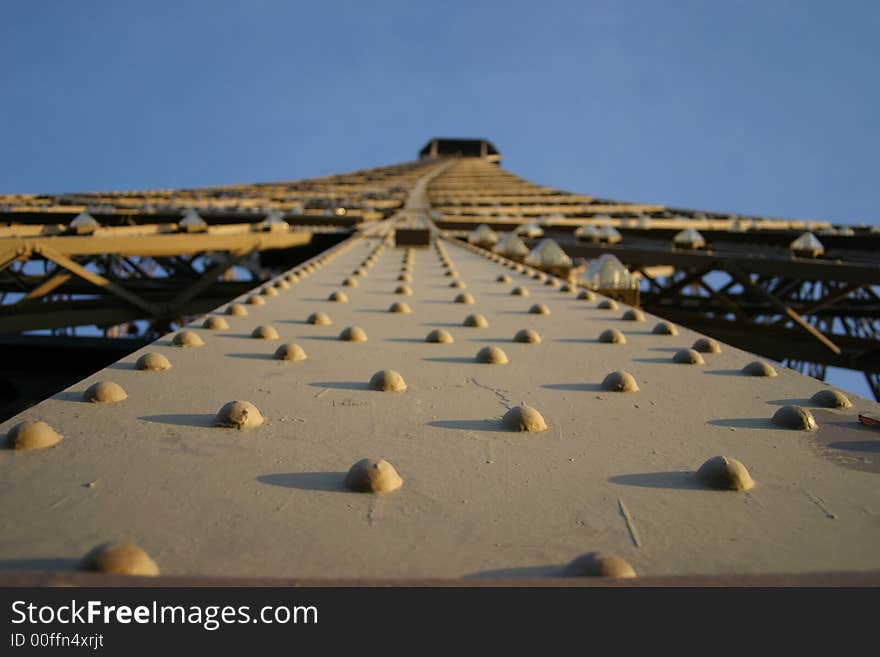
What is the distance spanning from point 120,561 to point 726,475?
1.58 meters

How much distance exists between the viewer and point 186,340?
4008mm

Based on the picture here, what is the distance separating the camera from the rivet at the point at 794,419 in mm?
2812

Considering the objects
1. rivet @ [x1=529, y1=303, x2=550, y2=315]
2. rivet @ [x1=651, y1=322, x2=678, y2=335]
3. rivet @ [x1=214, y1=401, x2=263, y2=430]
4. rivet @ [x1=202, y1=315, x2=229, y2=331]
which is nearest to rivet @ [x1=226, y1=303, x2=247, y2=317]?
rivet @ [x1=202, y1=315, x2=229, y2=331]

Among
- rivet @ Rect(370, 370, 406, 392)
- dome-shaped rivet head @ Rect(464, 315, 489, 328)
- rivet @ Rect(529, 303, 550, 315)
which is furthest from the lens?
rivet @ Rect(529, 303, 550, 315)

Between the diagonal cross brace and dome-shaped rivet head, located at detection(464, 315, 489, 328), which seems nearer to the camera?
dome-shaped rivet head, located at detection(464, 315, 489, 328)

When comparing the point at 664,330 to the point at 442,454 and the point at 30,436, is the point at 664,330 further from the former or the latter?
the point at 30,436

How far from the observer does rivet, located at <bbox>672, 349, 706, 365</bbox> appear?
3.91 m

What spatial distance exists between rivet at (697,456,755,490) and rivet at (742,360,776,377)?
5.01ft

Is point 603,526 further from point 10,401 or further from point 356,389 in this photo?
point 10,401

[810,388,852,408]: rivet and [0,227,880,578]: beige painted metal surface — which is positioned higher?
[810,388,852,408]: rivet

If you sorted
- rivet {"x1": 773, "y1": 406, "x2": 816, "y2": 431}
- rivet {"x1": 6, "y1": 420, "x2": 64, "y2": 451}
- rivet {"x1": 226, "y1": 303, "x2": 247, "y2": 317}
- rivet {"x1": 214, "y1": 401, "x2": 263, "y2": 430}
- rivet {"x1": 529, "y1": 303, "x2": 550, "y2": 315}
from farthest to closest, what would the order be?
1. rivet {"x1": 529, "y1": 303, "x2": 550, "y2": 315}
2. rivet {"x1": 226, "y1": 303, "x2": 247, "y2": 317}
3. rivet {"x1": 773, "y1": 406, "x2": 816, "y2": 431}
4. rivet {"x1": 214, "y1": 401, "x2": 263, "y2": 430}
5. rivet {"x1": 6, "y1": 420, "x2": 64, "y2": 451}

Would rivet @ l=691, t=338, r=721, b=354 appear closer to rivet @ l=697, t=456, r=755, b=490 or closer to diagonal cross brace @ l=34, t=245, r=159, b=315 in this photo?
rivet @ l=697, t=456, r=755, b=490
